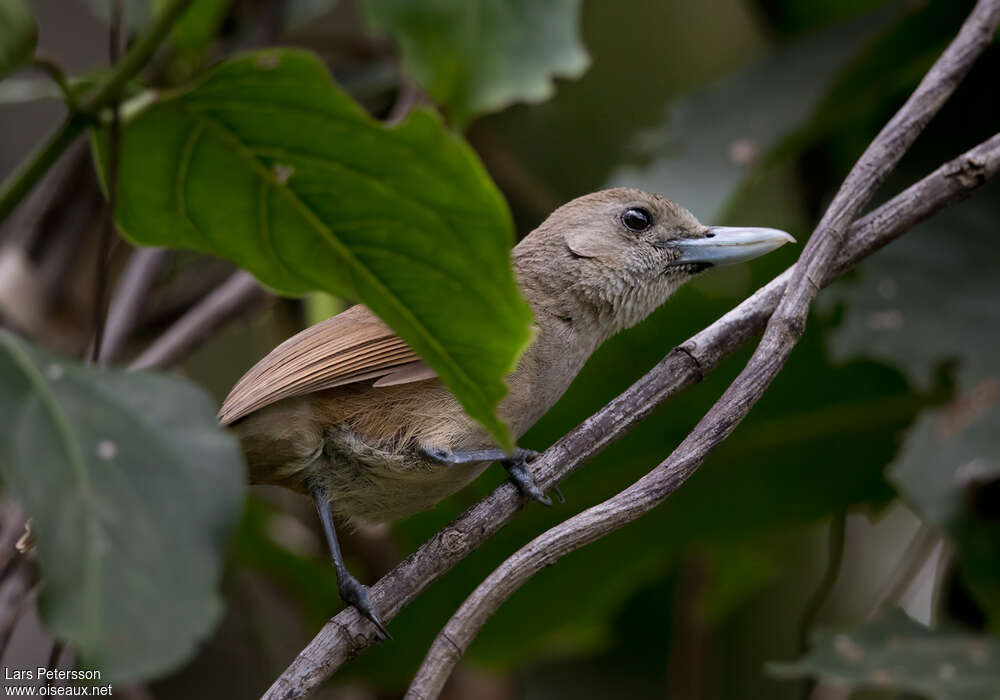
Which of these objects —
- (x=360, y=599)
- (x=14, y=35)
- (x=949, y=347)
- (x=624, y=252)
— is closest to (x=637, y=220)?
(x=624, y=252)

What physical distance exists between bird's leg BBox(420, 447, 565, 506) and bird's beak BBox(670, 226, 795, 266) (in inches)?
30.9

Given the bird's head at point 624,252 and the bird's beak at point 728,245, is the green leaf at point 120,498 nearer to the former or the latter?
the bird's head at point 624,252

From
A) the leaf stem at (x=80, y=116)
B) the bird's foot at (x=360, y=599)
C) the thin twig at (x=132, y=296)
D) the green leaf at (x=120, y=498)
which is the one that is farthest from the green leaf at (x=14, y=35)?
the thin twig at (x=132, y=296)

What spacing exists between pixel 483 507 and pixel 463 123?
92 cm

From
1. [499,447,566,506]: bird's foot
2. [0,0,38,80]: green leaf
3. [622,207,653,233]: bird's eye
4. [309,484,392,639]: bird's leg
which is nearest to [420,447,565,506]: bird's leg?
[499,447,566,506]: bird's foot

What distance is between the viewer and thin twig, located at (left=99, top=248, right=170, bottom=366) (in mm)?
3498

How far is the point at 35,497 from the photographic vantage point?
4.72 feet

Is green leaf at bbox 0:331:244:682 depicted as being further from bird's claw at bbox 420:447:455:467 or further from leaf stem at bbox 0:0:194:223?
bird's claw at bbox 420:447:455:467

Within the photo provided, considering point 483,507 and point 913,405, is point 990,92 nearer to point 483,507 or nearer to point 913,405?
point 913,405

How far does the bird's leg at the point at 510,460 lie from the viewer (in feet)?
6.55

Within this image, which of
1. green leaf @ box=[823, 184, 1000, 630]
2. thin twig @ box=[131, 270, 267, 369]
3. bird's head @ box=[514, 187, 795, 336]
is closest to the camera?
bird's head @ box=[514, 187, 795, 336]

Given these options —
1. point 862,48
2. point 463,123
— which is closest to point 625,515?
point 463,123

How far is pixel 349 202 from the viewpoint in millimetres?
1870

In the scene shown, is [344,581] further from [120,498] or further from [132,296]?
[132,296]
